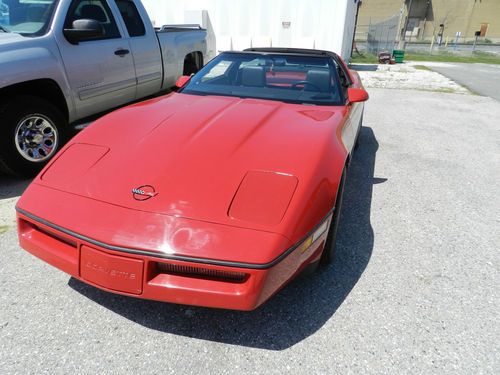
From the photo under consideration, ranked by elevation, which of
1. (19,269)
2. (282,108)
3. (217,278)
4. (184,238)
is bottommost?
(19,269)

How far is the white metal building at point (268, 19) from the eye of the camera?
10664 millimetres

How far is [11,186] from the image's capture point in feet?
11.6

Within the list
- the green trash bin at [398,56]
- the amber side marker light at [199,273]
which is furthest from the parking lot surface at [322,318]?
the green trash bin at [398,56]

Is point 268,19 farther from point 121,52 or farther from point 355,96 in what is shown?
point 355,96

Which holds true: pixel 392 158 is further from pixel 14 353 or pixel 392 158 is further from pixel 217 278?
pixel 14 353

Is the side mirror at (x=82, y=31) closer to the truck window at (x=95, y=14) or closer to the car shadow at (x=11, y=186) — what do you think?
the truck window at (x=95, y=14)

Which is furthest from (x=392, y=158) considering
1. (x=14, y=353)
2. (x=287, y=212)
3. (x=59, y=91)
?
(x=14, y=353)

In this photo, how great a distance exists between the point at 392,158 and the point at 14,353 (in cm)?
446

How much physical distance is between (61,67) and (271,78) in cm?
221

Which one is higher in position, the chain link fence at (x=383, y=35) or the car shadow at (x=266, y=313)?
the chain link fence at (x=383, y=35)

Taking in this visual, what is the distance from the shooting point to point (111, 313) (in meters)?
2.03

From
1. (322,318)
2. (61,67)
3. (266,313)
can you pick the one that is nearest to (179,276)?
(266,313)

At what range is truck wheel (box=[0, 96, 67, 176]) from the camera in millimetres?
3327

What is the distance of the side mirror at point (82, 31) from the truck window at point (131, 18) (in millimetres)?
866
